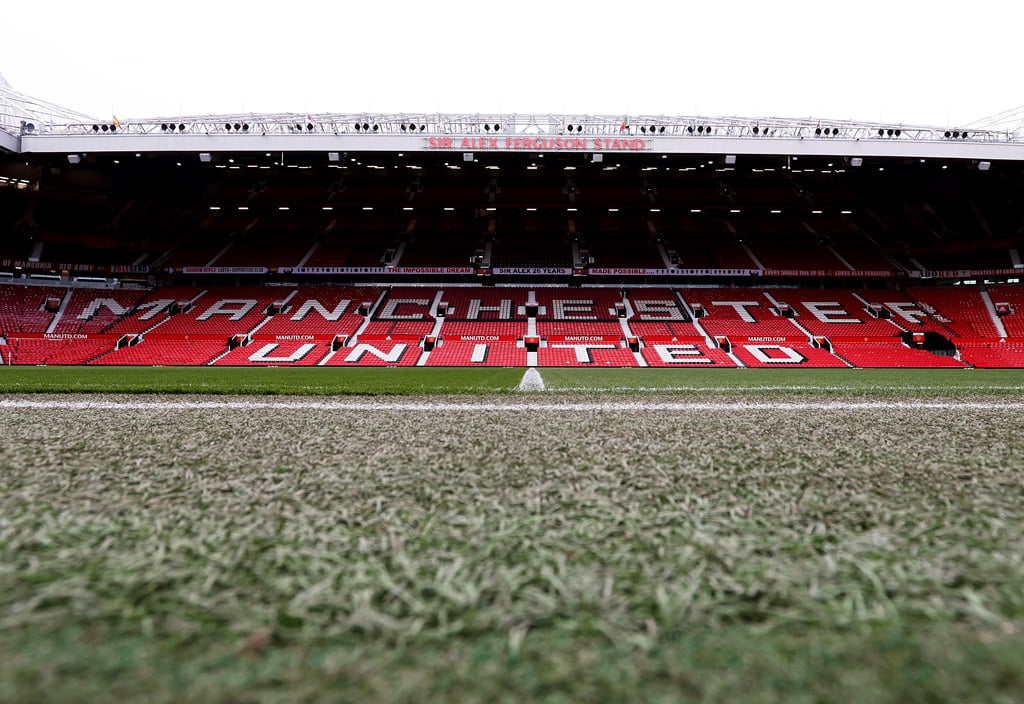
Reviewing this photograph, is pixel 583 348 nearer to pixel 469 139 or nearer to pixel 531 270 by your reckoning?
pixel 531 270

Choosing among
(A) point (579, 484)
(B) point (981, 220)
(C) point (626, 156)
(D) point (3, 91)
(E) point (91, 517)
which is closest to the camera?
(E) point (91, 517)

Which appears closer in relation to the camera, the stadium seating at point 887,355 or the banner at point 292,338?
the stadium seating at point 887,355

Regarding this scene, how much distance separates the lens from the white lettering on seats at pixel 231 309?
32031 mm

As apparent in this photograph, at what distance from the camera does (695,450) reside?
4.30m

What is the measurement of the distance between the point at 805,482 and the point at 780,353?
2755 centimetres

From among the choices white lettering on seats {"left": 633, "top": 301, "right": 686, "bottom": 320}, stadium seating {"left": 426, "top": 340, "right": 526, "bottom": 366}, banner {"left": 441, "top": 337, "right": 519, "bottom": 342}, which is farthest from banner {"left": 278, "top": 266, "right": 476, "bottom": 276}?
white lettering on seats {"left": 633, "top": 301, "right": 686, "bottom": 320}

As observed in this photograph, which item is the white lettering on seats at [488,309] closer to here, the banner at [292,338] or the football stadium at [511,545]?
the banner at [292,338]

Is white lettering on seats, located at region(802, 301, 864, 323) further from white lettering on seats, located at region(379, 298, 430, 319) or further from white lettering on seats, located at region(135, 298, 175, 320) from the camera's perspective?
white lettering on seats, located at region(135, 298, 175, 320)

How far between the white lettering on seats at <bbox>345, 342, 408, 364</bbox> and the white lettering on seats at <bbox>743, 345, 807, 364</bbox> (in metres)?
21.2

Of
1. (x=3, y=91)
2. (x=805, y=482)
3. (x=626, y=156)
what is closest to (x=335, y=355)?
(x=626, y=156)

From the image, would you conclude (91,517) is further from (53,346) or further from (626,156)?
(53,346)

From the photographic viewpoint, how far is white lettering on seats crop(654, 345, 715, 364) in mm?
25984

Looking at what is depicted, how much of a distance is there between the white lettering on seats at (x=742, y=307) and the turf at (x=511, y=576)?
31257 millimetres

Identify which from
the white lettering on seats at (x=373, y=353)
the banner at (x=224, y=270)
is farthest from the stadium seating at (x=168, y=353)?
the banner at (x=224, y=270)
